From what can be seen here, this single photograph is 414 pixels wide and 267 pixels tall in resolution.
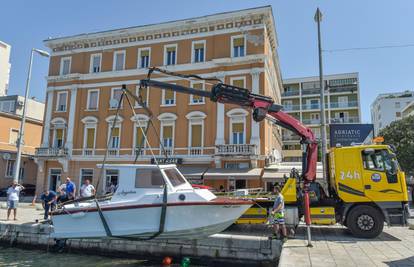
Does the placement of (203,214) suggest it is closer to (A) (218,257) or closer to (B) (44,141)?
(A) (218,257)

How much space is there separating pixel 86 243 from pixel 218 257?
17.3 feet

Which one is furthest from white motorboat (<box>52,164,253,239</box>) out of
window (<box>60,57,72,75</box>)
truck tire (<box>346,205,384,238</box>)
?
window (<box>60,57,72,75</box>)

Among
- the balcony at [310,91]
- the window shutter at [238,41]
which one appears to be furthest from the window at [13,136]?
the balcony at [310,91]

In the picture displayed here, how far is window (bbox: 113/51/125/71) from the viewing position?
27.4 meters

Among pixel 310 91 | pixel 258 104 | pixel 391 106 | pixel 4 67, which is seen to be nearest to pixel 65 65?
pixel 258 104

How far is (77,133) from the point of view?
27094 mm

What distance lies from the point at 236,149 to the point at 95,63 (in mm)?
15454

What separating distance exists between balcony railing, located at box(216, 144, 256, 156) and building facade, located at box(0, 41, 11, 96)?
5171cm

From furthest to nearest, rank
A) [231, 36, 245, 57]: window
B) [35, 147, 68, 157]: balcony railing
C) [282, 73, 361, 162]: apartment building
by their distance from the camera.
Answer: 1. [282, 73, 361, 162]: apartment building
2. [35, 147, 68, 157]: balcony railing
3. [231, 36, 245, 57]: window

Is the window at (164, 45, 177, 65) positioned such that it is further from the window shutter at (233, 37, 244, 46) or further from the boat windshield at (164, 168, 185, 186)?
the boat windshield at (164, 168, 185, 186)

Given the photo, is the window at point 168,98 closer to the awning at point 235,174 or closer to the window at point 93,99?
the window at point 93,99

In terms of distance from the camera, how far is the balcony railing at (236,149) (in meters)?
21.3

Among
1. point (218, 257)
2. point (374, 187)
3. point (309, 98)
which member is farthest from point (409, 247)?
point (309, 98)

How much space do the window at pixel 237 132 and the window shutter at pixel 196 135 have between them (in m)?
2.62
